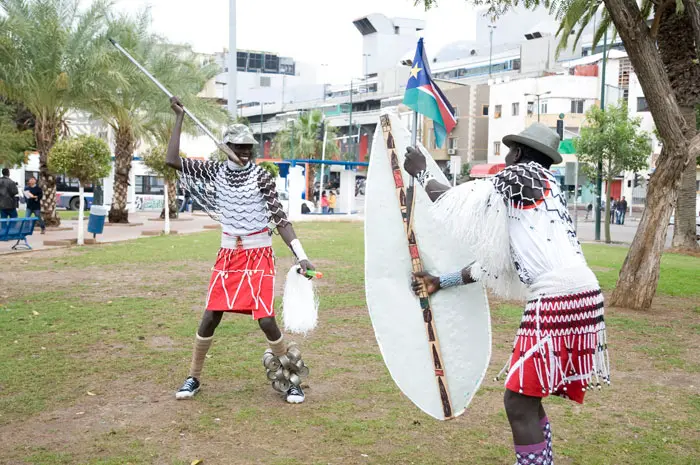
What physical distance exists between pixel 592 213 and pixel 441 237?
1812 inches

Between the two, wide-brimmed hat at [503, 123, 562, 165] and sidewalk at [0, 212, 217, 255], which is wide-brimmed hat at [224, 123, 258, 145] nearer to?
wide-brimmed hat at [503, 123, 562, 165]

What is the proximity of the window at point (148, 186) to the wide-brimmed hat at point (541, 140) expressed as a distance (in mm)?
40806

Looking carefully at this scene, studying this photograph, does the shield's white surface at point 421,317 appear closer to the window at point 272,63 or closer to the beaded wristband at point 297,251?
the beaded wristband at point 297,251

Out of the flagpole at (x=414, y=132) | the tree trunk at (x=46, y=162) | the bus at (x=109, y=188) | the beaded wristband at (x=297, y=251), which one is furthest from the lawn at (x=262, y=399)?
the bus at (x=109, y=188)

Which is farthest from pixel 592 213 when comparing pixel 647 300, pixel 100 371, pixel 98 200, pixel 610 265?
pixel 100 371

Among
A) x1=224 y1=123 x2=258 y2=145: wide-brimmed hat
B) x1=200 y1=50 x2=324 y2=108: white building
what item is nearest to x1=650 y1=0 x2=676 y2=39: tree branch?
x1=224 y1=123 x2=258 y2=145: wide-brimmed hat

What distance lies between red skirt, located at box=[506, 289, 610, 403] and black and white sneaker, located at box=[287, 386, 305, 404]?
2.25m

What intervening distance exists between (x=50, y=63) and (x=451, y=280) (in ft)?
73.8

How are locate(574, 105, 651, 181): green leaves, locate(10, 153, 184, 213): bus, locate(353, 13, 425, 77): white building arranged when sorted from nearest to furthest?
1. locate(574, 105, 651, 181): green leaves
2. locate(10, 153, 184, 213): bus
3. locate(353, 13, 425, 77): white building

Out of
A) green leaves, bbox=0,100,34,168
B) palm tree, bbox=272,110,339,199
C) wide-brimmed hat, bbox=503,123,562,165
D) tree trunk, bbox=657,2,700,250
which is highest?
palm tree, bbox=272,110,339,199

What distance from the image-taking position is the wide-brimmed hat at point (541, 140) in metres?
3.62

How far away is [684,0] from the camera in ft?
31.0

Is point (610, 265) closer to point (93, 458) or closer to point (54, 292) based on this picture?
point (54, 292)

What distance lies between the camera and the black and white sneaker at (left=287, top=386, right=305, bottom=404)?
5.46 meters
